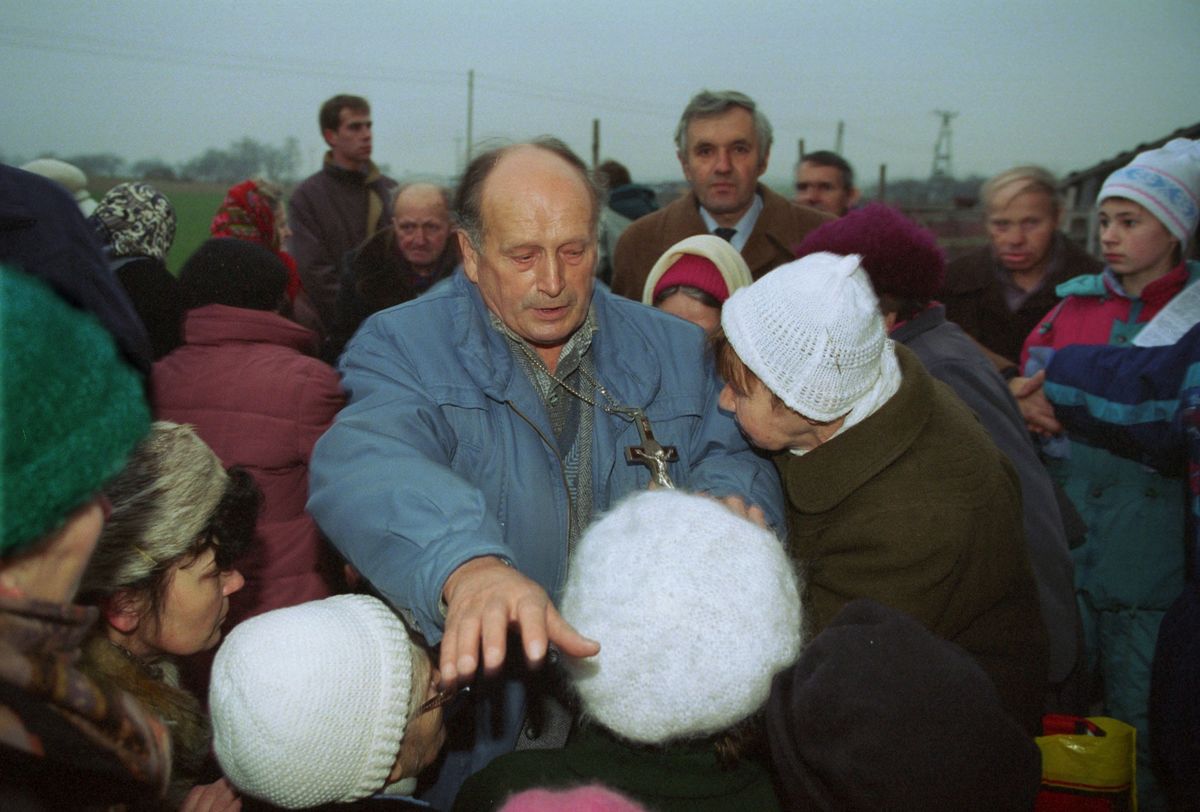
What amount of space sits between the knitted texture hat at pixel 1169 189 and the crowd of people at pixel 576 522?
12 millimetres

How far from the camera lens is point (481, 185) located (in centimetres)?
219

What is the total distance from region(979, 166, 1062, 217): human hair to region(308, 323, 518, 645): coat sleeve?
12.0 ft

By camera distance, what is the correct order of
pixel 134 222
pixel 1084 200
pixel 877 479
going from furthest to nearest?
pixel 1084 200 < pixel 134 222 < pixel 877 479

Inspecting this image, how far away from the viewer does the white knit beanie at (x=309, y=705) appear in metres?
1.49

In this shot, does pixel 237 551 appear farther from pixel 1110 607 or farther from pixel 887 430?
pixel 1110 607

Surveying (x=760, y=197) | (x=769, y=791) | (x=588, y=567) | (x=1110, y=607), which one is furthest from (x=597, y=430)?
(x=760, y=197)

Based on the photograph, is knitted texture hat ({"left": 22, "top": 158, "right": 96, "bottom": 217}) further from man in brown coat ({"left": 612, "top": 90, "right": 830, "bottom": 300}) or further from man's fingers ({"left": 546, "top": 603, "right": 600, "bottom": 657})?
man's fingers ({"left": 546, "top": 603, "right": 600, "bottom": 657})

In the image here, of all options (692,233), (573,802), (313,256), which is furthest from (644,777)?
(313,256)

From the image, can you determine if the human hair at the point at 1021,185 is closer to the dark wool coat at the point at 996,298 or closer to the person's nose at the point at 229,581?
the dark wool coat at the point at 996,298

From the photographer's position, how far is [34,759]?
2.45 ft

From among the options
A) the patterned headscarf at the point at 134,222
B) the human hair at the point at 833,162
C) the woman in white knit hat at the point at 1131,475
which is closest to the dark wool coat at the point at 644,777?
the woman in white knit hat at the point at 1131,475

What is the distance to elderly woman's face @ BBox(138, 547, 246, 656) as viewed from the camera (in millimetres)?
1889

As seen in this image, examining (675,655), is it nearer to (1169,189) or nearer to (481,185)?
(481,185)

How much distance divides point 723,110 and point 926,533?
3227 millimetres
